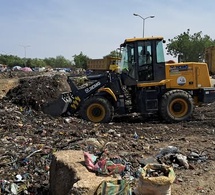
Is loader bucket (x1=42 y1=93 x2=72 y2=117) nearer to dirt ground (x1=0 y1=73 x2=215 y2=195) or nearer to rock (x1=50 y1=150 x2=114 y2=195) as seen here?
dirt ground (x1=0 y1=73 x2=215 y2=195)

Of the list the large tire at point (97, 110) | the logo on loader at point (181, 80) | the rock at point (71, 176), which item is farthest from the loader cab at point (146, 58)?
the rock at point (71, 176)

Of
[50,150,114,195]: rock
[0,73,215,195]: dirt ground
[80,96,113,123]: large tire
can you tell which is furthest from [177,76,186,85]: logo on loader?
[50,150,114,195]: rock

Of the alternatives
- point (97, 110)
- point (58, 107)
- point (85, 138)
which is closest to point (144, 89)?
point (97, 110)

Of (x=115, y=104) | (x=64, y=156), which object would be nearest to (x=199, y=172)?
(x=64, y=156)

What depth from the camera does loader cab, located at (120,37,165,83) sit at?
10867mm

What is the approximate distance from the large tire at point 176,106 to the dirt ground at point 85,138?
309 millimetres

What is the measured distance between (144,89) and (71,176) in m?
6.38

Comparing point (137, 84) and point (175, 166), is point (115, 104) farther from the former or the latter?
point (175, 166)

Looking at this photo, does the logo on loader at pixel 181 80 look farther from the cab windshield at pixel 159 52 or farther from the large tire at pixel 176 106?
the cab windshield at pixel 159 52

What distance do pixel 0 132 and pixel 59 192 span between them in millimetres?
4195

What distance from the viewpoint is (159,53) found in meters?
10.9

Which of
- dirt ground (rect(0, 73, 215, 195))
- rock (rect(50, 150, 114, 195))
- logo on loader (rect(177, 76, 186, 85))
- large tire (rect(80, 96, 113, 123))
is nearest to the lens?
rock (rect(50, 150, 114, 195))

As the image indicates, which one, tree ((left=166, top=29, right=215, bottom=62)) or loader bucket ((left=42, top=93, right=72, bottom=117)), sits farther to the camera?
tree ((left=166, top=29, right=215, bottom=62))

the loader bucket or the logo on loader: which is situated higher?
the logo on loader
